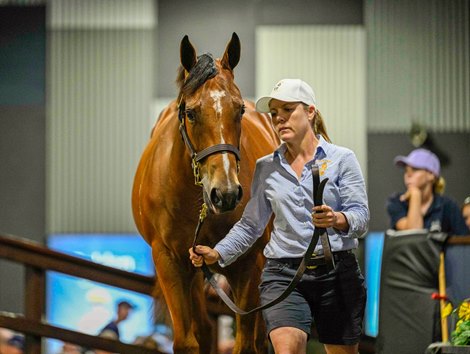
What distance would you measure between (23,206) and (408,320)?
4367mm

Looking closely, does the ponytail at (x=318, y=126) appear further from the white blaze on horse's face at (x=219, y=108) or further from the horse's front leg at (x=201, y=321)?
the horse's front leg at (x=201, y=321)

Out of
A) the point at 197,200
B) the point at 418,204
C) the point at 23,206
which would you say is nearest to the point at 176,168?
the point at 197,200

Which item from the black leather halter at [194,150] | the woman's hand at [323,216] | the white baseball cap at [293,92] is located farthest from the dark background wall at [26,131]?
the woman's hand at [323,216]

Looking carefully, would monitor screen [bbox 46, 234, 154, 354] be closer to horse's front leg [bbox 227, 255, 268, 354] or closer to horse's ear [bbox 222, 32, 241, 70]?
horse's front leg [bbox 227, 255, 268, 354]

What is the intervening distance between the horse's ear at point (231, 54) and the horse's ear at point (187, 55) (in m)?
0.12

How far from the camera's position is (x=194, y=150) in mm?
3617

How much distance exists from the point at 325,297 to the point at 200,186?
827 millimetres

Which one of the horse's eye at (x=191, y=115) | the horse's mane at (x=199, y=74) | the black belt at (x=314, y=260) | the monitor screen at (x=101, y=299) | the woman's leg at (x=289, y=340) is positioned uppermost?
the horse's mane at (x=199, y=74)

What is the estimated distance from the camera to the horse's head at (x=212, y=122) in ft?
10.9

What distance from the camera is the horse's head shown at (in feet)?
10.9

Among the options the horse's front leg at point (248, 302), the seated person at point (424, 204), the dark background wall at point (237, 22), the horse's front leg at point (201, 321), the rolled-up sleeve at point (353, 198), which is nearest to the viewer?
the rolled-up sleeve at point (353, 198)

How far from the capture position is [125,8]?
827cm

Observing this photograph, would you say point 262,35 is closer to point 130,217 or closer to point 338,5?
point 338,5

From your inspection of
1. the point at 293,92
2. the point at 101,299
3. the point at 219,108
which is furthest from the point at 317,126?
the point at 101,299
